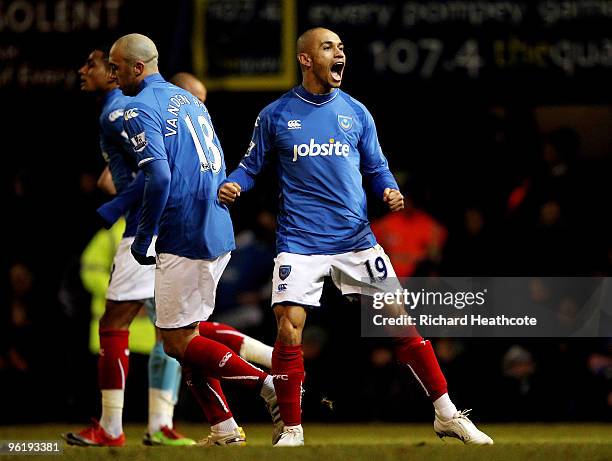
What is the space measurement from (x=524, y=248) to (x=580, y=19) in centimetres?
163

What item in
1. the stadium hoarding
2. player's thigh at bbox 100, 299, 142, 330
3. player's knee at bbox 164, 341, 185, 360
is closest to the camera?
player's knee at bbox 164, 341, 185, 360

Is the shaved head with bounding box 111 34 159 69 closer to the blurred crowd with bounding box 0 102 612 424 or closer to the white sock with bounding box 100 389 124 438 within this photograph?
the white sock with bounding box 100 389 124 438

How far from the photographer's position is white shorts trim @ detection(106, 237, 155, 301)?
791 centimetres

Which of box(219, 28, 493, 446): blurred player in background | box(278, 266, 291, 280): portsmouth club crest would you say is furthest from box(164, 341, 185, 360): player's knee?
box(278, 266, 291, 280): portsmouth club crest

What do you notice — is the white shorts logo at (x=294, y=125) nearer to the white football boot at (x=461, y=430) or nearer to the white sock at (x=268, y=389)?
the white sock at (x=268, y=389)

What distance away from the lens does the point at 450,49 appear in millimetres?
9953

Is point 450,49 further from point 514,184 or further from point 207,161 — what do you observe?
point 207,161

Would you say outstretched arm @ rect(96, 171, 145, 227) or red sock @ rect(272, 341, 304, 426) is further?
outstretched arm @ rect(96, 171, 145, 227)

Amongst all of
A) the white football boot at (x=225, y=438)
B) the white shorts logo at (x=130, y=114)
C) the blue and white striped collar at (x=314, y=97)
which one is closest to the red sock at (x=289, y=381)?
the white football boot at (x=225, y=438)

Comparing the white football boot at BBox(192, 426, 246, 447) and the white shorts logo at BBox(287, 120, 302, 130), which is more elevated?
the white shorts logo at BBox(287, 120, 302, 130)

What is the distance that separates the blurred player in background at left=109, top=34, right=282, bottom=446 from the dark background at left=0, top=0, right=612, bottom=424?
2915 mm

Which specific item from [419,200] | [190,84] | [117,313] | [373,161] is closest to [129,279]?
[117,313]

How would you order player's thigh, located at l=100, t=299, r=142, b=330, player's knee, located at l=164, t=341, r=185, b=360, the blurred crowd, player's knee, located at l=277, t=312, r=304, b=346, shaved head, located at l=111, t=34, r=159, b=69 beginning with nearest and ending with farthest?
1. player's knee, located at l=277, t=312, r=304, b=346
2. player's knee, located at l=164, t=341, r=185, b=360
3. shaved head, located at l=111, t=34, r=159, b=69
4. player's thigh, located at l=100, t=299, r=142, b=330
5. the blurred crowd

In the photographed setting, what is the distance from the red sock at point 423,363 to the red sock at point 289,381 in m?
0.54
